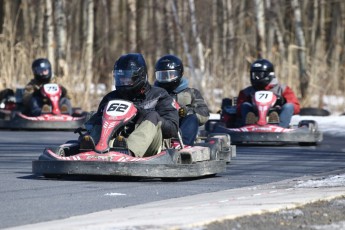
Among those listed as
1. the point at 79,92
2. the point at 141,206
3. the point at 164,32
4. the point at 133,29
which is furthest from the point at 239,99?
the point at 164,32

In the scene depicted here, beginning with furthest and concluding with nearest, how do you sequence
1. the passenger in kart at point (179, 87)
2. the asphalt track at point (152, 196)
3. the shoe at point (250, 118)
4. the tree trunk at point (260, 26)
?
the tree trunk at point (260, 26) → the shoe at point (250, 118) → the passenger in kart at point (179, 87) → the asphalt track at point (152, 196)

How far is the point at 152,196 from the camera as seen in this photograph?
990 cm

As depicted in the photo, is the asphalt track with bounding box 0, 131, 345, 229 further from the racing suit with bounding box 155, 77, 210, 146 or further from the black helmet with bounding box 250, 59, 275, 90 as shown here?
the black helmet with bounding box 250, 59, 275, 90

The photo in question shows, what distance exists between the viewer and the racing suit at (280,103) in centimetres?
1859

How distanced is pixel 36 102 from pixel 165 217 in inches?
553

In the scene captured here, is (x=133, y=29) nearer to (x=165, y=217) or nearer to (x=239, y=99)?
(x=239, y=99)

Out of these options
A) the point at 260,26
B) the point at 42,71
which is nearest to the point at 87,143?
the point at 42,71

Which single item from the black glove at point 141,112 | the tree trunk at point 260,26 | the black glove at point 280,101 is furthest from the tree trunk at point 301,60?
the black glove at point 141,112

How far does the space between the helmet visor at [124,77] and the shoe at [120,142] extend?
0.82m

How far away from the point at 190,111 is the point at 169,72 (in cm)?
60

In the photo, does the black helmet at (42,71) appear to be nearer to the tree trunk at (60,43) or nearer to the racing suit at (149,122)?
the tree trunk at (60,43)

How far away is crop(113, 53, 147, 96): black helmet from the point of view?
12.1 metres

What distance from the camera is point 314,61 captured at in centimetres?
2753

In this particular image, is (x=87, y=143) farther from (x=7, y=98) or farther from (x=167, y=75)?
(x=7, y=98)
